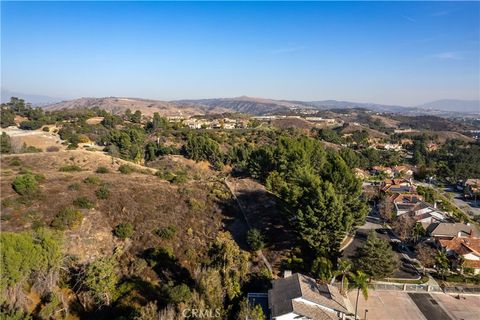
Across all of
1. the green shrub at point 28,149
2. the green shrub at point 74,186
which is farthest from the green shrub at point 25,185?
the green shrub at point 28,149

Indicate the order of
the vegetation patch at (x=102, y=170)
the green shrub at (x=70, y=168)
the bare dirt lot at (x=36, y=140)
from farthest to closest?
the bare dirt lot at (x=36, y=140) < the vegetation patch at (x=102, y=170) < the green shrub at (x=70, y=168)

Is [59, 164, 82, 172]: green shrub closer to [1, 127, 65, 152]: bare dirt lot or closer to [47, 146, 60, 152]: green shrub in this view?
[47, 146, 60, 152]: green shrub

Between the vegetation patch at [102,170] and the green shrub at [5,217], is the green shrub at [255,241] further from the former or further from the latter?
the vegetation patch at [102,170]

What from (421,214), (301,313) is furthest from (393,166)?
(301,313)

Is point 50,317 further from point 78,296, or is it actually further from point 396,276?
point 396,276

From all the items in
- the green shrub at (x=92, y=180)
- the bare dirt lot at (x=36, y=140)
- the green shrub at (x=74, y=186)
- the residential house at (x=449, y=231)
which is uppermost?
the bare dirt lot at (x=36, y=140)

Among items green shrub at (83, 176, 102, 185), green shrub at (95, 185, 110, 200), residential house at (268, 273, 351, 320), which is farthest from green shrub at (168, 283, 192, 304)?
green shrub at (83, 176, 102, 185)
